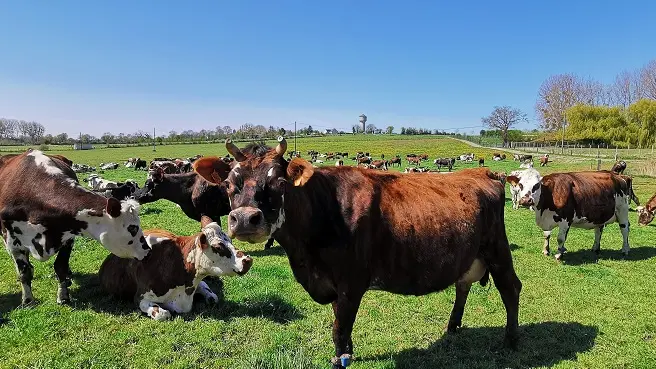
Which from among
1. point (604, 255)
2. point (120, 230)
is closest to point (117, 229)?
point (120, 230)

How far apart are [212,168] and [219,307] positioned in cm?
321

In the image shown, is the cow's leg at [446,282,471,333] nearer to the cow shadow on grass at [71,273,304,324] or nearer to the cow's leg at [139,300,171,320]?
the cow shadow on grass at [71,273,304,324]

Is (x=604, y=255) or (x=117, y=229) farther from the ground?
(x=117, y=229)

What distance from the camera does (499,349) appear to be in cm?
505

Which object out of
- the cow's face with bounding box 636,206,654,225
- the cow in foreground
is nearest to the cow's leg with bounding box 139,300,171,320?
the cow in foreground

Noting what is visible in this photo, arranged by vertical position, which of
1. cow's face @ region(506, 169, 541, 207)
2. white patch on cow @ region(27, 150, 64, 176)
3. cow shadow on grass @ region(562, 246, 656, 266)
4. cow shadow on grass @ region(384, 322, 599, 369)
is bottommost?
cow shadow on grass @ region(562, 246, 656, 266)

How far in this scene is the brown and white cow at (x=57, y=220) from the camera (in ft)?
Answer: 19.0

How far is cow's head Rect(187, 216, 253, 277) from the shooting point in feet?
18.4

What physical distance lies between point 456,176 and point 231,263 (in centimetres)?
322

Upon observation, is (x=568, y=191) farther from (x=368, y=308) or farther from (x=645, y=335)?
(x=368, y=308)

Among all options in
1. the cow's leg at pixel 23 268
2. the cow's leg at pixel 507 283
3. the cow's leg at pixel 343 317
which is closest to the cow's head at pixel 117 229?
the cow's leg at pixel 23 268

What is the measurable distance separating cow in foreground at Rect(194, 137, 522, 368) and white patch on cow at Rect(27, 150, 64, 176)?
3.93 m

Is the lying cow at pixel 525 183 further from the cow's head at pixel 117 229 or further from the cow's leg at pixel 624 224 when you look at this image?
the cow's head at pixel 117 229

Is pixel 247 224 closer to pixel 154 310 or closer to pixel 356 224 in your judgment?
pixel 356 224
